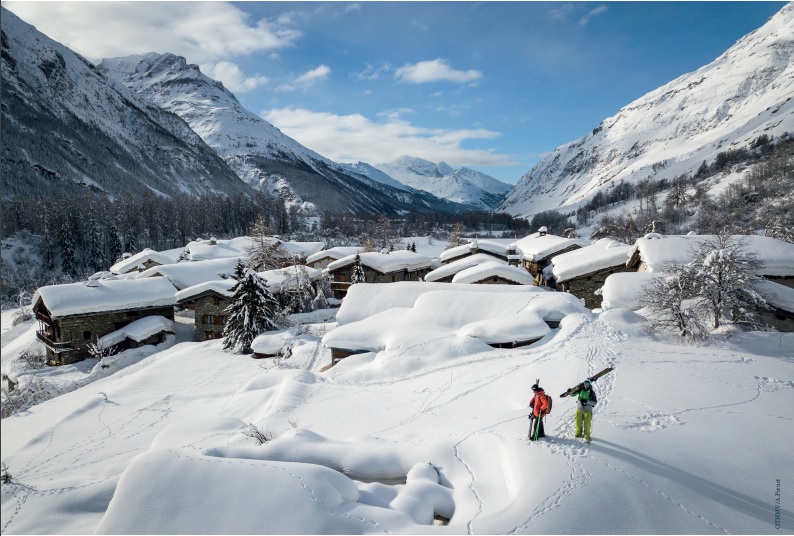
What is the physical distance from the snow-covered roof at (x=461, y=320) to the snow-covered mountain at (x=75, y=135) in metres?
117

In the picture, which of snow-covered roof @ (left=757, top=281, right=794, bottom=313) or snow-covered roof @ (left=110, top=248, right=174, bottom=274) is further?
snow-covered roof @ (left=110, top=248, right=174, bottom=274)

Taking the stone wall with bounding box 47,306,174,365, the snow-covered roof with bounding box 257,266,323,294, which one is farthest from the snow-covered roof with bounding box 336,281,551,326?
the stone wall with bounding box 47,306,174,365

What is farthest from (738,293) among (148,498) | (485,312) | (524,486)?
(148,498)

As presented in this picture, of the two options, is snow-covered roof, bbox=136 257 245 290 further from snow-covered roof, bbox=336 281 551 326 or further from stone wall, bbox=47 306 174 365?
snow-covered roof, bbox=336 281 551 326

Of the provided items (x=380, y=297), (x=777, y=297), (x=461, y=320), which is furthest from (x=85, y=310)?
(x=777, y=297)

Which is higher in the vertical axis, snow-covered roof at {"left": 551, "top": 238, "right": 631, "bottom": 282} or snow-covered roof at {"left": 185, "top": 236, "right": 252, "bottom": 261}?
snow-covered roof at {"left": 185, "top": 236, "right": 252, "bottom": 261}

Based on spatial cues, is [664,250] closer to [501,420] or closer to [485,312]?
[485,312]

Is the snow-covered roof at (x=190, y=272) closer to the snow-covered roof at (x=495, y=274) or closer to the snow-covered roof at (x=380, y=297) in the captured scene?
the snow-covered roof at (x=380, y=297)

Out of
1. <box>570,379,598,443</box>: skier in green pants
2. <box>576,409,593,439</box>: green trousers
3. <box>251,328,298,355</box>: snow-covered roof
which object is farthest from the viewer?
<box>251,328,298,355</box>: snow-covered roof

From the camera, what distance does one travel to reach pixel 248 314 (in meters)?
29.2

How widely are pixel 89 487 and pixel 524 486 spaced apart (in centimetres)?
1023

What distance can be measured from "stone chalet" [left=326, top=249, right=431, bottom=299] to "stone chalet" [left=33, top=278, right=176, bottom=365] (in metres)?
15.1

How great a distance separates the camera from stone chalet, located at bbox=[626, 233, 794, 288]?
2734 centimetres

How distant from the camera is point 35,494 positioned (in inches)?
422
